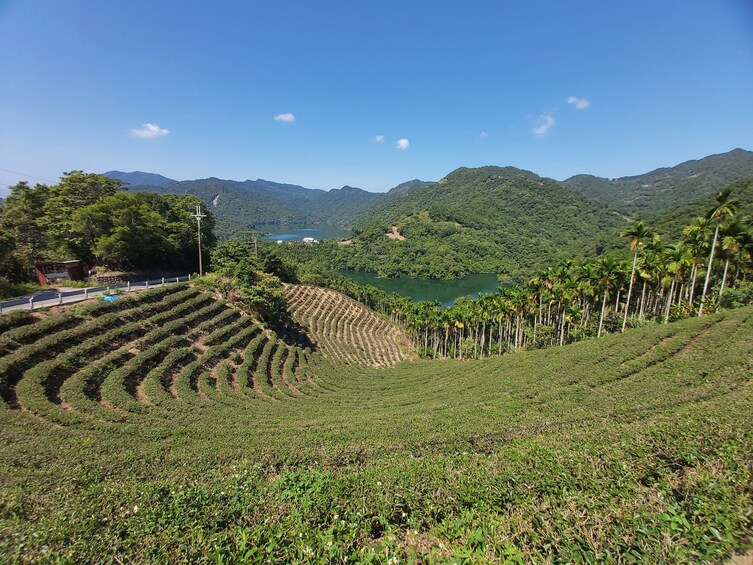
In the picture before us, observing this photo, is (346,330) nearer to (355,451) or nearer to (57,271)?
(57,271)

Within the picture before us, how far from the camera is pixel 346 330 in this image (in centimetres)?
4484

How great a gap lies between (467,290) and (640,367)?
307 ft

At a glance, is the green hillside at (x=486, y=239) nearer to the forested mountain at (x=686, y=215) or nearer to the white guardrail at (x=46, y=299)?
the forested mountain at (x=686, y=215)

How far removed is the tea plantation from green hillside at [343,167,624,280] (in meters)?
98.6

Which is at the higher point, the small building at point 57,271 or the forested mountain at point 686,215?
the forested mountain at point 686,215

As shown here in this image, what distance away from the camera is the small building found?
86.1 ft

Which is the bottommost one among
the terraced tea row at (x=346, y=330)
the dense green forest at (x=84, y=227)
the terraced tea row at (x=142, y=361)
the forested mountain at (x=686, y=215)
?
the terraced tea row at (x=346, y=330)

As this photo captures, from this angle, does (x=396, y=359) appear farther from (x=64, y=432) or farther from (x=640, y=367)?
(x=64, y=432)

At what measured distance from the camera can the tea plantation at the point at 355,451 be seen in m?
4.30

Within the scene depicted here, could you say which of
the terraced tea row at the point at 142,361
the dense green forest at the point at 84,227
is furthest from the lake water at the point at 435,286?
the terraced tea row at the point at 142,361

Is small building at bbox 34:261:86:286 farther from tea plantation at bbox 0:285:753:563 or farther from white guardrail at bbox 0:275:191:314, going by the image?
tea plantation at bbox 0:285:753:563

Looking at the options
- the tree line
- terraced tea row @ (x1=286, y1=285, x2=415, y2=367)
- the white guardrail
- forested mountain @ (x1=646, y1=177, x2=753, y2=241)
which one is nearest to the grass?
the white guardrail

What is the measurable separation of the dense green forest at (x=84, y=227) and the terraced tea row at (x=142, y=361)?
394 inches

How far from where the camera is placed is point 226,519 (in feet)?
17.1
